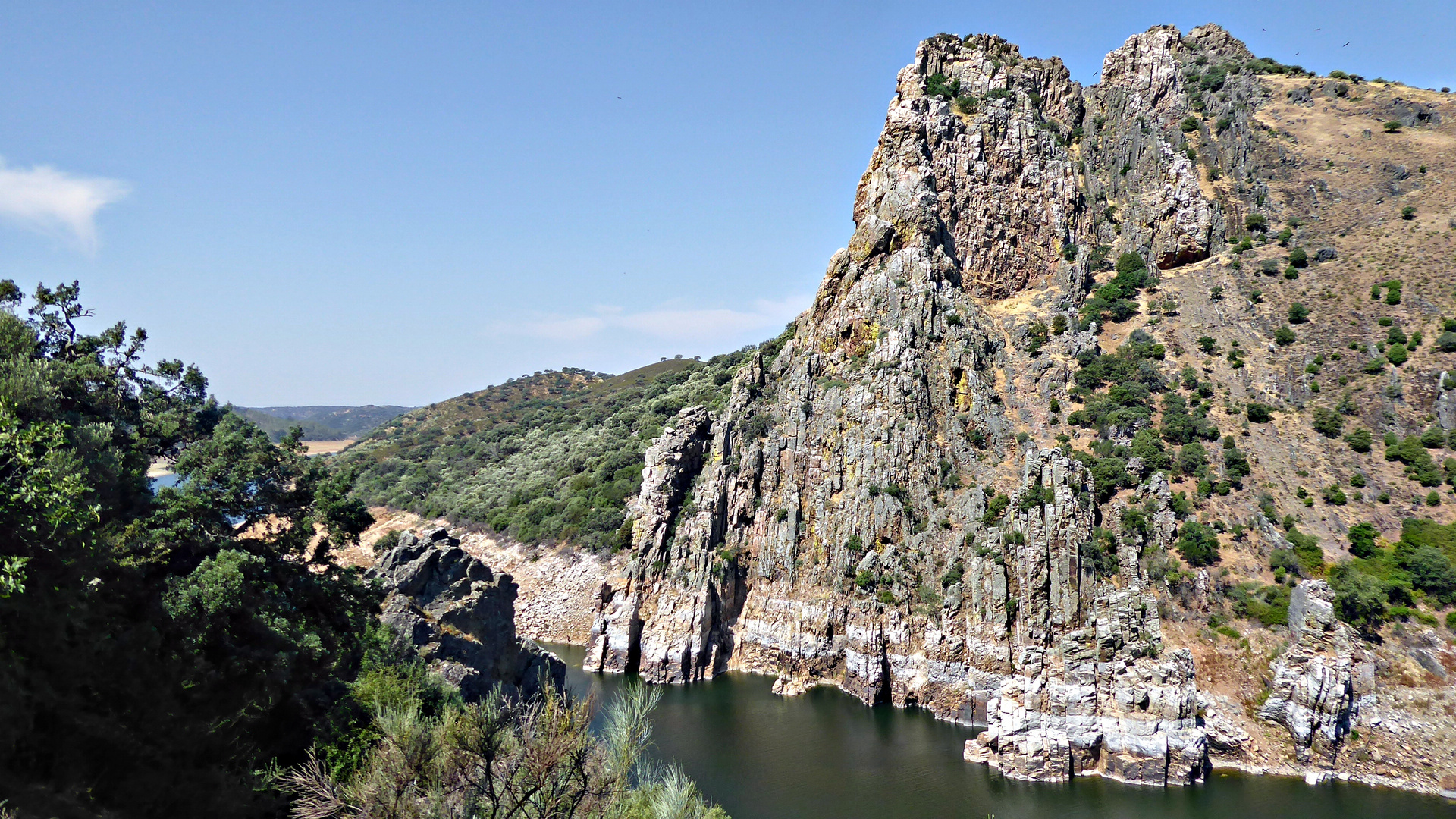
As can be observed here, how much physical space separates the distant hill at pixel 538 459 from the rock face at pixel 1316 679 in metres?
48.1

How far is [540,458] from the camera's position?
9519 centimetres

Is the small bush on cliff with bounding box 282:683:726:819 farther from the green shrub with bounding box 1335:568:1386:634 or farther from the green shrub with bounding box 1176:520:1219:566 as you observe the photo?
the green shrub with bounding box 1335:568:1386:634

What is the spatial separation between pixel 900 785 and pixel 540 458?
71.6m

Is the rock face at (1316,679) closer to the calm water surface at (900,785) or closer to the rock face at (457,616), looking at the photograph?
the calm water surface at (900,785)

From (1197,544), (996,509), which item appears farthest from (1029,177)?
(1197,544)

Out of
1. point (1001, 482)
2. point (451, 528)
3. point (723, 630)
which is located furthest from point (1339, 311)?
point (451, 528)

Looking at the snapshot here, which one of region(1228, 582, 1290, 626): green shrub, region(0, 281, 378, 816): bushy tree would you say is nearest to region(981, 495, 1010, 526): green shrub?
region(1228, 582, 1290, 626): green shrub

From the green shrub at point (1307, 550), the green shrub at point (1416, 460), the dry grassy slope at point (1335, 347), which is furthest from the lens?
the green shrub at point (1416, 460)

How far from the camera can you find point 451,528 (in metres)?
80.3

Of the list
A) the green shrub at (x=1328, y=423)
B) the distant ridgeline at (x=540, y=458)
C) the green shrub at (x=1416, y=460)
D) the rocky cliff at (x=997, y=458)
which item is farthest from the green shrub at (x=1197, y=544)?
the distant ridgeline at (x=540, y=458)

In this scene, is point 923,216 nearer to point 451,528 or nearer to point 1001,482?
point 1001,482

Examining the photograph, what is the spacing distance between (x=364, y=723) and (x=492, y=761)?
954 centimetres

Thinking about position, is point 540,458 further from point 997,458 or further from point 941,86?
Answer: point 941,86

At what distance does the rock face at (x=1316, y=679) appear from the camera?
32750 mm
